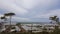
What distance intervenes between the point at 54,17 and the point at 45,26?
222 inches

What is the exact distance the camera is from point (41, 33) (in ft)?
42.2

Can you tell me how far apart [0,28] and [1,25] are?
0.39m

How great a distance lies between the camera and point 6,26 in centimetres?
1797

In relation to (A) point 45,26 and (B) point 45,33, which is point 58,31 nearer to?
(B) point 45,33

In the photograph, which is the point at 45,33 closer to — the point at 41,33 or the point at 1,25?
the point at 41,33

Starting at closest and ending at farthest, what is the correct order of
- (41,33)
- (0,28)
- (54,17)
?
(41,33), (0,28), (54,17)

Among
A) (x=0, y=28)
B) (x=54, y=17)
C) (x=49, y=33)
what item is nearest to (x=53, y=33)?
(x=49, y=33)

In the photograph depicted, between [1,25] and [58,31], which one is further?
[1,25]

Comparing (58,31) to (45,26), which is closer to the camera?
(58,31)

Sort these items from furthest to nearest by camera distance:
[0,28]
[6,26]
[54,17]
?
[54,17] → [6,26] → [0,28]

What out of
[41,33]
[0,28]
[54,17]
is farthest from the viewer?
[54,17]

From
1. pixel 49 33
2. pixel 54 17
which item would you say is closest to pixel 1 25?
pixel 49 33

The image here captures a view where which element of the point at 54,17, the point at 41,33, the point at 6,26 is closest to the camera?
the point at 41,33

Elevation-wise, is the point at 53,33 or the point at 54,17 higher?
the point at 54,17
